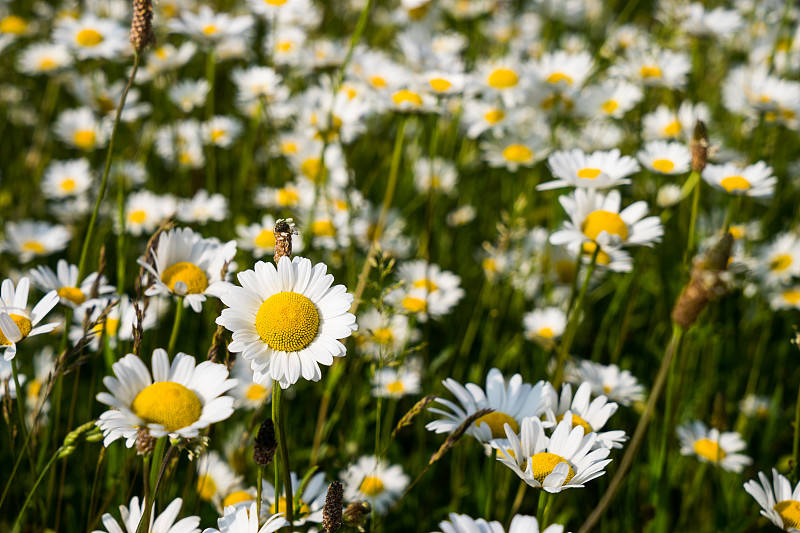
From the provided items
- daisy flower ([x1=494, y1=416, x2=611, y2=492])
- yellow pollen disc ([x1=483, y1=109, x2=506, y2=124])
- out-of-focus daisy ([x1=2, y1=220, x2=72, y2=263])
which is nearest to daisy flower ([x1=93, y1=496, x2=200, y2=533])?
daisy flower ([x1=494, y1=416, x2=611, y2=492])

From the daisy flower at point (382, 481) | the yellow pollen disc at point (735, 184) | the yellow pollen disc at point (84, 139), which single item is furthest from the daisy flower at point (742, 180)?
the yellow pollen disc at point (84, 139)

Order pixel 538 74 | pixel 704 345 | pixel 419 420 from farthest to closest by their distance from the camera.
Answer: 1. pixel 538 74
2. pixel 704 345
3. pixel 419 420

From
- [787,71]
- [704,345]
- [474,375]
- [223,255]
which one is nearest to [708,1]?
[787,71]

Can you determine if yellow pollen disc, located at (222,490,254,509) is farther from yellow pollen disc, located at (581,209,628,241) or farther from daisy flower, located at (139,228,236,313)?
yellow pollen disc, located at (581,209,628,241)

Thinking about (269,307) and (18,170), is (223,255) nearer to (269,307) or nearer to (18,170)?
(269,307)

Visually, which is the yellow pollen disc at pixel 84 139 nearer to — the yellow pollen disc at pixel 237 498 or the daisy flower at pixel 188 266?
the daisy flower at pixel 188 266

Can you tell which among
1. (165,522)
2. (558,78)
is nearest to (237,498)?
(165,522)
